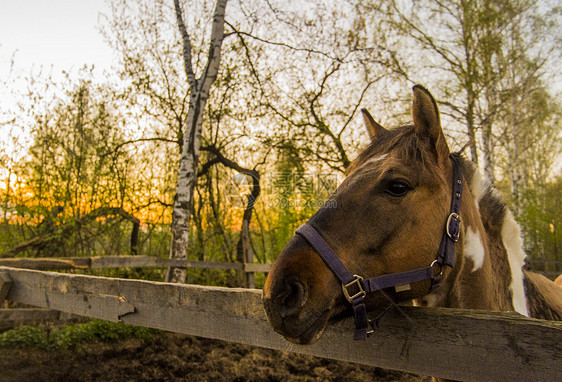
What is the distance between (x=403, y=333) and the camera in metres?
1.45

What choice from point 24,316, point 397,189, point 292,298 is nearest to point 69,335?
point 24,316

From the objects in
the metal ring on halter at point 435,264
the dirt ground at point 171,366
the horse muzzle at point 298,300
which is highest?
the metal ring on halter at point 435,264

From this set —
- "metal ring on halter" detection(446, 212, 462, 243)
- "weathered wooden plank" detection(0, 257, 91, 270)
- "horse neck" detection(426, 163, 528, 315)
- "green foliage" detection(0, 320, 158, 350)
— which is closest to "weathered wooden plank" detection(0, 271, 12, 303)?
"weathered wooden plank" detection(0, 257, 91, 270)

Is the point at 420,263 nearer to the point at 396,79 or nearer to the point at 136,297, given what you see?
the point at 136,297

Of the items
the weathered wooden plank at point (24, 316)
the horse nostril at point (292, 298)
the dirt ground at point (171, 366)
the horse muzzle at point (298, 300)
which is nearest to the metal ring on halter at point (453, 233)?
the horse muzzle at point (298, 300)

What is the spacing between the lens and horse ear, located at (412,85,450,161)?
1749 mm

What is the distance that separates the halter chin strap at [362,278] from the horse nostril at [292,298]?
0.16 metres

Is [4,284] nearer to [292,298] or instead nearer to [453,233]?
[292,298]

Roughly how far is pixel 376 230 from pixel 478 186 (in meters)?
0.98

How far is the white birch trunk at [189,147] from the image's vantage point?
282 inches

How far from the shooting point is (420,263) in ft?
5.24

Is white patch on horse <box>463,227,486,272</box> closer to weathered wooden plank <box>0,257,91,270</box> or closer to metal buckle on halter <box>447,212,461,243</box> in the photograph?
metal buckle on halter <box>447,212,461,243</box>

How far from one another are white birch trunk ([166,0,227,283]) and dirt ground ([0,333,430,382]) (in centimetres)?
184

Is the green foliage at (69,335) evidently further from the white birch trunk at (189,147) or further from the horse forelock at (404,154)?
the horse forelock at (404,154)
